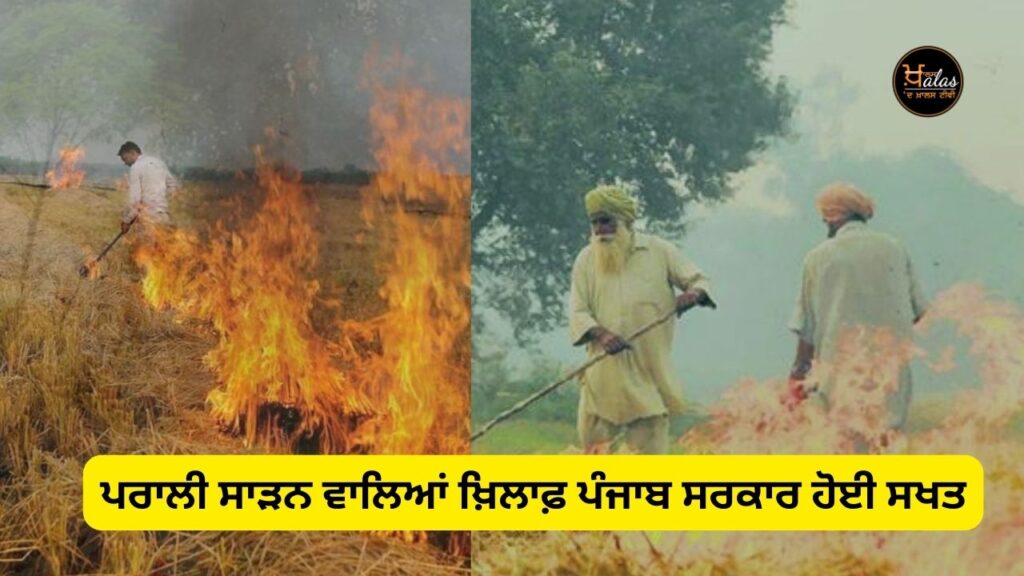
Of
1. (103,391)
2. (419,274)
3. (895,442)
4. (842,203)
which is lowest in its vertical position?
(895,442)

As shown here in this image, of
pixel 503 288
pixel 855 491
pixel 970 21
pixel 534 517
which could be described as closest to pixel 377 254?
pixel 503 288

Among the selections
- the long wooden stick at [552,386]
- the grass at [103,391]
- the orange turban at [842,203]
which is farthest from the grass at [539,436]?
the orange turban at [842,203]

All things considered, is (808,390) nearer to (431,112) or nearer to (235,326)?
(431,112)

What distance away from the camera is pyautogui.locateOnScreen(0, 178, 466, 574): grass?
3.34 meters

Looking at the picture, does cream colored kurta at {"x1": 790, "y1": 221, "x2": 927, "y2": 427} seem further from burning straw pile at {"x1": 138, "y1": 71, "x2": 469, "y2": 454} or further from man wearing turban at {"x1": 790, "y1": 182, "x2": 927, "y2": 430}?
burning straw pile at {"x1": 138, "y1": 71, "x2": 469, "y2": 454}

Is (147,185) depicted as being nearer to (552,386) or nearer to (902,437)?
(552,386)

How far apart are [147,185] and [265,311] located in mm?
585

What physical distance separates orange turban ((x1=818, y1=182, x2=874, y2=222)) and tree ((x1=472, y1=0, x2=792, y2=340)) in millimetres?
266

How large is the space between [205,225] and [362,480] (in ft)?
3.39

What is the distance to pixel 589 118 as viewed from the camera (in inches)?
137

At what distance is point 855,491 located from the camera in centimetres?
334

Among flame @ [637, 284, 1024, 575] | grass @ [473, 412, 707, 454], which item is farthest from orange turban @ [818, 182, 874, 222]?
grass @ [473, 412, 707, 454]

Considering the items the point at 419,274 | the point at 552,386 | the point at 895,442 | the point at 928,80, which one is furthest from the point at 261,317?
the point at 928,80

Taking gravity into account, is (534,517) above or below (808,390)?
below
